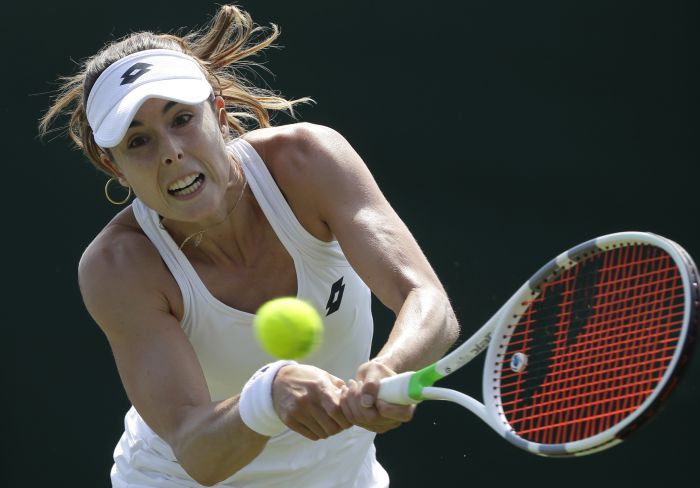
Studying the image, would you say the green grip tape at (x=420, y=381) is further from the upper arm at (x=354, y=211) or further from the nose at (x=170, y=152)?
the nose at (x=170, y=152)

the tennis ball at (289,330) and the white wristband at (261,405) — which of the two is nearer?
the white wristband at (261,405)

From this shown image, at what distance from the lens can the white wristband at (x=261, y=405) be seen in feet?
7.04

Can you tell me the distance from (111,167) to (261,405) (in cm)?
79

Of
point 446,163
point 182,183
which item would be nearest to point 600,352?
point 182,183

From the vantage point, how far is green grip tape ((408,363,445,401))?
6.69 feet

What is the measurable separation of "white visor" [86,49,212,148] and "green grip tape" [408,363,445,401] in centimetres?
79

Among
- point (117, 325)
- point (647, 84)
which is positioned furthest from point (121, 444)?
point (647, 84)

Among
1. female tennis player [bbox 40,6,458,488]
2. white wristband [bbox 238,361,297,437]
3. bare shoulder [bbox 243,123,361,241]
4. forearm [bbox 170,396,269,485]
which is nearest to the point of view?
white wristband [bbox 238,361,297,437]

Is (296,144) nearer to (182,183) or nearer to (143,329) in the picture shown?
(182,183)

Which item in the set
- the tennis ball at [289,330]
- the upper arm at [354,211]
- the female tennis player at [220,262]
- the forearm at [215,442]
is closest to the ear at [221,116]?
the female tennis player at [220,262]

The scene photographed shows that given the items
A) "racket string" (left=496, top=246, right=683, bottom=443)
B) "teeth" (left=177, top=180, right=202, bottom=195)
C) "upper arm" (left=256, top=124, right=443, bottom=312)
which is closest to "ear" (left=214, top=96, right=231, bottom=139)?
"upper arm" (left=256, top=124, right=443, bottom=312)

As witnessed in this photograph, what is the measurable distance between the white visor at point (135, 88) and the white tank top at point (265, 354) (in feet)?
0.74

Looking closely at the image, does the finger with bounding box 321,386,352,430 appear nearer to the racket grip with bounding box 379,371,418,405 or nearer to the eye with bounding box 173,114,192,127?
the racket grip with bounding box 379,371,418,405

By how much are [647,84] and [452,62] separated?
0.59 metres
